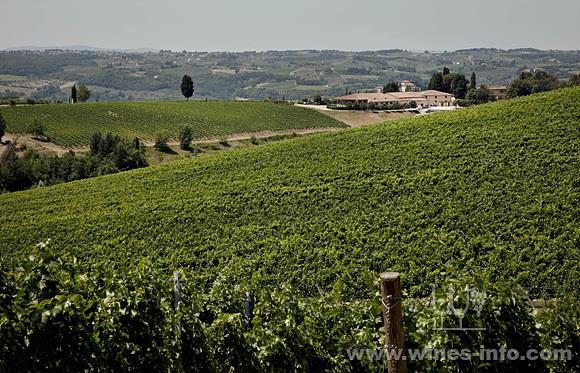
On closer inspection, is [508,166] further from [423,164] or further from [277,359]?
[277,359]

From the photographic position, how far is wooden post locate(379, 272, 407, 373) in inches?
215

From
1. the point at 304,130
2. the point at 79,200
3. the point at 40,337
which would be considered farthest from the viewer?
the point at 304,130

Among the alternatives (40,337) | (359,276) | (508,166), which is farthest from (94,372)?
(508,166)

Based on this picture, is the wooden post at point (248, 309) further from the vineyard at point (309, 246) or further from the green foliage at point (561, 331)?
the green foliage at point (561, 331)

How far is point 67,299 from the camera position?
6.30 metres

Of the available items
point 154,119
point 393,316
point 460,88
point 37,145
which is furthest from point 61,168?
point 460,88

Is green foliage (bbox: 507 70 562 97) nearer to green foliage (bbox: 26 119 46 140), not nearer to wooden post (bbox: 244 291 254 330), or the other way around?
green foliage (bbox: 26 119 46 140)

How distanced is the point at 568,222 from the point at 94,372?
20.1 meters

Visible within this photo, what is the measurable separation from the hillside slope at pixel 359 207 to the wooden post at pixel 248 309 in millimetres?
12693

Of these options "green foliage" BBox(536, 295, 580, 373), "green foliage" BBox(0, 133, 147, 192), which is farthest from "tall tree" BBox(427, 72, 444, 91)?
"green foliage" BBox(536, 295, 580, 373)

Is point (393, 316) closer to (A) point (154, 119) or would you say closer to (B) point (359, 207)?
(B) point (359, 207)

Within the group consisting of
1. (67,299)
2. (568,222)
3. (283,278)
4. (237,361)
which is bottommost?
(283,278)

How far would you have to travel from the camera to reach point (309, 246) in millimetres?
23922

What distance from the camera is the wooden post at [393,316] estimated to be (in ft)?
17.9
